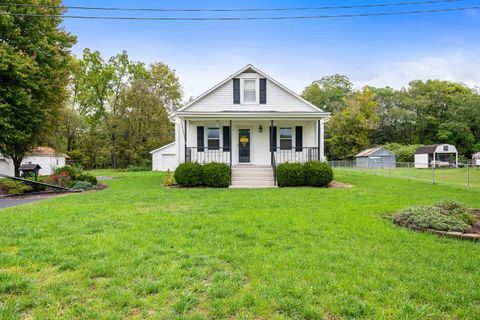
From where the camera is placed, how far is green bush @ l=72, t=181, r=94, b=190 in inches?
478

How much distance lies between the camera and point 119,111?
33.4m

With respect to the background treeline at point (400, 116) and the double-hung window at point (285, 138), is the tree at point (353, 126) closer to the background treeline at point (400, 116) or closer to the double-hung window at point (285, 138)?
the background treeline at point (400, 116)

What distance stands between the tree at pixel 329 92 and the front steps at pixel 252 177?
33.9m

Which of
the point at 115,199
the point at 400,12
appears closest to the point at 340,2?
the point at 400,12

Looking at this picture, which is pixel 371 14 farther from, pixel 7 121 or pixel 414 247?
pixel 7 121

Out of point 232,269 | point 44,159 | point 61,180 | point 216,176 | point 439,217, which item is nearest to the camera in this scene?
point 232,269

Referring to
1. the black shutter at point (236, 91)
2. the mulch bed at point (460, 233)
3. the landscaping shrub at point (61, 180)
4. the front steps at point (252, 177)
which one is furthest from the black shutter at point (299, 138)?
the landscaping shrub at point (61, 180)

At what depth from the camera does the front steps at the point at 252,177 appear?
1260 cm

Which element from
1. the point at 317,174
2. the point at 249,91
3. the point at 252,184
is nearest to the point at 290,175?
the point at 317,174

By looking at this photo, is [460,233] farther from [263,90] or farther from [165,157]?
[165,157]

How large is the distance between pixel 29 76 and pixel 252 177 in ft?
35.7

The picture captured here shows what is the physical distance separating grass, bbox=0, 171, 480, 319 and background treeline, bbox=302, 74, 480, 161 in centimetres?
3523

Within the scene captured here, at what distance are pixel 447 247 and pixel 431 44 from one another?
17109 mm

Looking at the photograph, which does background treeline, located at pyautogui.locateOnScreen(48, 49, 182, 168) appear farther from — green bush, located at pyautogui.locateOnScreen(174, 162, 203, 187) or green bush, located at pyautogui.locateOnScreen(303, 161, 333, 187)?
green bush, located at pyautogui.locateOnScreen(303, 161, 333, 187)
